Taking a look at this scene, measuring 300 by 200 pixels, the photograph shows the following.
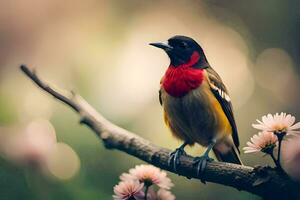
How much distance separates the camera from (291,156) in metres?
0.78

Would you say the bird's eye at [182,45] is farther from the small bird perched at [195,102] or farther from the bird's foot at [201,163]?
the bird's foot at [201,163]

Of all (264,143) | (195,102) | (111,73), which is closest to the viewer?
(264,143)

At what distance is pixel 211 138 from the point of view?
92 centimetres

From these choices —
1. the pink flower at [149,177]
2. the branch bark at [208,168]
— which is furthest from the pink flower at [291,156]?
the pink flower at [149,177]

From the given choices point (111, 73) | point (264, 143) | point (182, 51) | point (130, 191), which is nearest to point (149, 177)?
point (130, 191)

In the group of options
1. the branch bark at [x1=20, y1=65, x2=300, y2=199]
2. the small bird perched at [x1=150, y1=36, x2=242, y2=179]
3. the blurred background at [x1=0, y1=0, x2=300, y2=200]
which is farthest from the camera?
the blurred background at [x1=0, y1=0, x2=300, y2=200]

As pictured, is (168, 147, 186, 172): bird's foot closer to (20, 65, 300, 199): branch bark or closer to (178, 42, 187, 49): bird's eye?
(20, 65, 300, 199): branch bark

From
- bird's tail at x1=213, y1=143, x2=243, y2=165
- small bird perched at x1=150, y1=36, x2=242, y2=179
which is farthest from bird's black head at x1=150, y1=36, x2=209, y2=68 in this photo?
bird's tail at x1=213, y1=143, x2=243, y2=165

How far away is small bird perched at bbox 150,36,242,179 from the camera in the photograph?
89cm

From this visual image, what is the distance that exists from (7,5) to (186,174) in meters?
0.57

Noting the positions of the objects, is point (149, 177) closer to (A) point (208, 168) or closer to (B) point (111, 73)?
(A) point (208, 168)

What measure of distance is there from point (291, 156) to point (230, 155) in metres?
0.17

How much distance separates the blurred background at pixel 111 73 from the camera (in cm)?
100

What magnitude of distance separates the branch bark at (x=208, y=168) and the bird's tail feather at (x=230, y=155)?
145 millimetres
